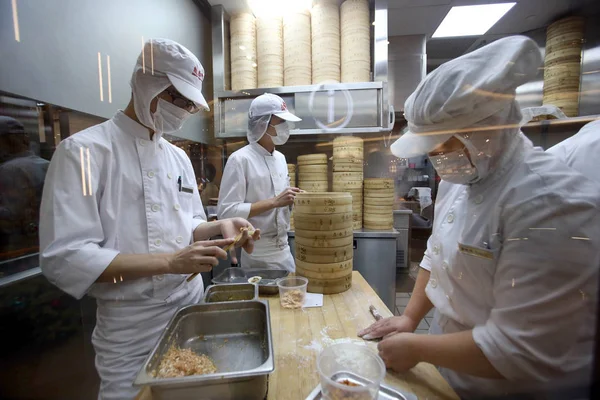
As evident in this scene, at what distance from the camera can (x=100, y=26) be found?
125 cm

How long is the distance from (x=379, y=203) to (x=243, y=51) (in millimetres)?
2243

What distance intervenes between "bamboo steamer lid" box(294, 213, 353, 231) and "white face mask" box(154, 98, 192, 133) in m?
0.77

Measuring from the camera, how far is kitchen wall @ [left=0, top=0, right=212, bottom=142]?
2.89 ft

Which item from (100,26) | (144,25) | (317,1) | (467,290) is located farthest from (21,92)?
(317,1)

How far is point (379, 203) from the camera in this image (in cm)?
273

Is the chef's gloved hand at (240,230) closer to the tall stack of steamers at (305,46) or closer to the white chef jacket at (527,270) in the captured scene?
the white chef jacket at (527,270)

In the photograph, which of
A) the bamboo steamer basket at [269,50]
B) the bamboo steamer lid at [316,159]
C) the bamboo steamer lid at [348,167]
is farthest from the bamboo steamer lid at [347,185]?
the bamboo steamer basket at [269,50]

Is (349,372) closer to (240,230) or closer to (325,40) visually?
(240,230)

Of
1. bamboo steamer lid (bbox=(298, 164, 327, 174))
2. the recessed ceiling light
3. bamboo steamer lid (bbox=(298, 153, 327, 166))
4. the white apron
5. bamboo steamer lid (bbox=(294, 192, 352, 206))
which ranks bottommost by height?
the white apron

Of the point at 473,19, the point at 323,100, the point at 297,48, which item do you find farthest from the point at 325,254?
the point at 297,48

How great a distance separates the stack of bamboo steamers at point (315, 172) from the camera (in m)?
2.78

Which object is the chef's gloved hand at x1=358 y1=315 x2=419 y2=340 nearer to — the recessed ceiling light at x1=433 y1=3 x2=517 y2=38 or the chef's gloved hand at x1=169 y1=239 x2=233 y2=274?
the chef's gloved hand at x1=169 y1=239 x2=233 y2=274

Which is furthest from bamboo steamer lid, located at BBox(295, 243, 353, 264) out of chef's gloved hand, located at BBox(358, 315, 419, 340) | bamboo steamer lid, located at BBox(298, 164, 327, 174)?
bamboo steamer lid, located at BBox(298, 164, 327, 174)

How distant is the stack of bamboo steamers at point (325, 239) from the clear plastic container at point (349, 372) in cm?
59
